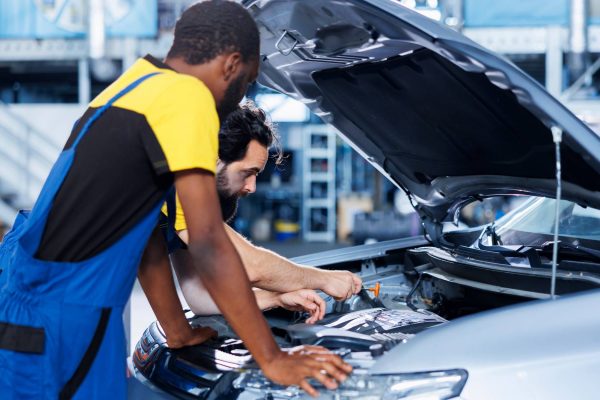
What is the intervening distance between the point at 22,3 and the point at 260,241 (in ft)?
18.3

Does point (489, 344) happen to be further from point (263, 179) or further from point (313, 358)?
point (263, 179)

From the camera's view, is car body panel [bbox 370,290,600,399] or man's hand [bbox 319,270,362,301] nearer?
car body panel [bbox 370,290,600,399]

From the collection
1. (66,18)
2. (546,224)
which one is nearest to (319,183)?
(66,18)

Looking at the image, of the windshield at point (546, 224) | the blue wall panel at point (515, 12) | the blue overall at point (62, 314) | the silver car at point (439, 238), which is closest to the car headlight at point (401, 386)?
the silver car at point (439, 238)

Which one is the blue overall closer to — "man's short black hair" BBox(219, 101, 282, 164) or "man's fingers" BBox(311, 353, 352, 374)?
"man's fingers" BBox(311, 353, 352, 374)

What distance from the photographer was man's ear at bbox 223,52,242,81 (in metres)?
1.73

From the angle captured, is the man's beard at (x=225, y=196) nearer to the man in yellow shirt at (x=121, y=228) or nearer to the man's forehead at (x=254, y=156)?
the man's forehead at (x=254, y=156)

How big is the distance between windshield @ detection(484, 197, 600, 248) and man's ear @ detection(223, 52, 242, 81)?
145 cm

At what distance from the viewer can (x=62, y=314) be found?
1.67 meters

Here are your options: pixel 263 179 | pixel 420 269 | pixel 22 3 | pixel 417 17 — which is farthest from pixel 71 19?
pixel 417 17

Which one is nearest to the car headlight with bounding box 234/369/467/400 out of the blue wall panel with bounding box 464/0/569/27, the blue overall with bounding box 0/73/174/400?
the blue overall with bounding box 0/73/174/400

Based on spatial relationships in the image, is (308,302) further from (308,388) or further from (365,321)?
(308,388)

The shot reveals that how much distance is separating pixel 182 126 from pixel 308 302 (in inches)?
39.4

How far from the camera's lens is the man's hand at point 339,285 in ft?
8.02
